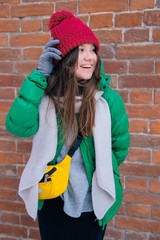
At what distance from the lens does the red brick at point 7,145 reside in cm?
227

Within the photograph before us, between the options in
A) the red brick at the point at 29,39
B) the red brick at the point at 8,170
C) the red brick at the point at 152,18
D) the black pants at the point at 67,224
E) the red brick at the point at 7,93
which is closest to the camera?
A: the black pants at the point at 67,224

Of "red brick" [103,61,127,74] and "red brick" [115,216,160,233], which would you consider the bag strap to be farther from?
"red brick" [115,216,160,233]

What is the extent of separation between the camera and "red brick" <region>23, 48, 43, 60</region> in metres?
2.10

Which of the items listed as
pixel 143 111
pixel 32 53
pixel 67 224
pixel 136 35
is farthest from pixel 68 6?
pixel 67 224

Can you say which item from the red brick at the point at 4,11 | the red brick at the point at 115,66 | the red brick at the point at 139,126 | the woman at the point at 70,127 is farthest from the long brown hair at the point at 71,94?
the red brick at the point at 4,11

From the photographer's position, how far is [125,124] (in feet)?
5.32

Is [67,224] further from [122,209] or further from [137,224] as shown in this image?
[137,224]

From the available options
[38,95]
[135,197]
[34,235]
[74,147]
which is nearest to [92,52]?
[38,95]

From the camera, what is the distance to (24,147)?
225 cm

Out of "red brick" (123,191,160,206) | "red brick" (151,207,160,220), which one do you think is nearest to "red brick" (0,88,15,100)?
"red brick" (123,191,160,206)

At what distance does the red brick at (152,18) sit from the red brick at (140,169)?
1.13 meters

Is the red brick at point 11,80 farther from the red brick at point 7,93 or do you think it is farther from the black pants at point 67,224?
the black pants at point 67,224

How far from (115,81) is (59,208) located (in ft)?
3.54

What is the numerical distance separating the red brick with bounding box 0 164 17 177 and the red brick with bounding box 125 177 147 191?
40.8 inches
